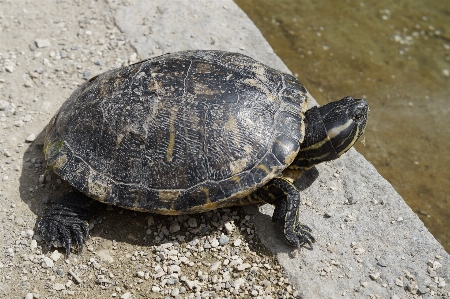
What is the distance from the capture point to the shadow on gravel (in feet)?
18.2

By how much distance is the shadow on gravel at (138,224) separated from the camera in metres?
5.55

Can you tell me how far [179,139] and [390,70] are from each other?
615cm

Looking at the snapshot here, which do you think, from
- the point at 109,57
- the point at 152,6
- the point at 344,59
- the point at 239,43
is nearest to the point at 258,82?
the point at 239,43

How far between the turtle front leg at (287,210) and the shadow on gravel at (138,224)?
202 millimetres

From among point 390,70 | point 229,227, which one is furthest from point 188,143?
point 390,70

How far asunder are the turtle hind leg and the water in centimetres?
494

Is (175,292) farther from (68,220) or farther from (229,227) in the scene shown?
(68,220)

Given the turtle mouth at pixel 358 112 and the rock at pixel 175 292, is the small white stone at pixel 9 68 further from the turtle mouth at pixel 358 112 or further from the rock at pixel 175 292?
the turtle mouth at pixel 358 112

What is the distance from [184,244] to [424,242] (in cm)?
288

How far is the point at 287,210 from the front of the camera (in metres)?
5.30

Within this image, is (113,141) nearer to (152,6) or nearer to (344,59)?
(152,6)

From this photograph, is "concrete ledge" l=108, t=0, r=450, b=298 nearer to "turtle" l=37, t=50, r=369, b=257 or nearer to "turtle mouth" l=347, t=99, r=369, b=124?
"turtle" l=37, t=50, r=369, b=257

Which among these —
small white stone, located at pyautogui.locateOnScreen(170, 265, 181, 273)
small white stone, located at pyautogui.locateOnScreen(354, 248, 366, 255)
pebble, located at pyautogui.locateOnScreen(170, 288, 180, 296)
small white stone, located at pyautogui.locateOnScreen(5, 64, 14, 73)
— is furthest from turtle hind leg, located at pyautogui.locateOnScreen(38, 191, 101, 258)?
small white stone, located at pyautogui.locateOnScreen(354, 248, 366, 255)

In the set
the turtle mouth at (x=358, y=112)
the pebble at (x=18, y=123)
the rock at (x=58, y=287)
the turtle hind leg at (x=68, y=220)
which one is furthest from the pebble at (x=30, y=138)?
the turtle mouth at (x=358, y=112)
